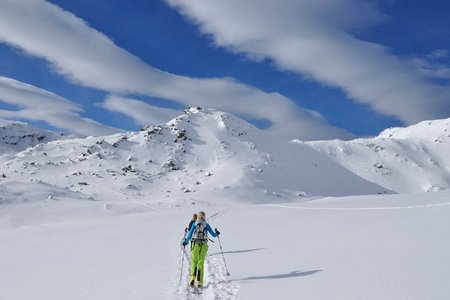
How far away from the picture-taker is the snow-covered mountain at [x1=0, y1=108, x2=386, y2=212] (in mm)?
97000

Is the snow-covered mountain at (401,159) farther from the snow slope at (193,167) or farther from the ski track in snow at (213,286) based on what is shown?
the ski track in snow at (213,286)

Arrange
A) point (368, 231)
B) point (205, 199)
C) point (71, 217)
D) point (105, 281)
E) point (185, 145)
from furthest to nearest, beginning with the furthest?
point (185, 145) → point (205, 199) → point (71, 217) → point (368, 231) → point (105, 281)

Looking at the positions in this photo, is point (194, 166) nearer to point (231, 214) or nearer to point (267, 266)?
point (231, 214)

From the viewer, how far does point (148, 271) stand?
1459cm

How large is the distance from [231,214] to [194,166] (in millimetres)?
75618

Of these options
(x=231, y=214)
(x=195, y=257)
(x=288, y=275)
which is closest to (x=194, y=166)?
(x=231, y=214)

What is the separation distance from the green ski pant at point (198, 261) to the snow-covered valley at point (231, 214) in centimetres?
44

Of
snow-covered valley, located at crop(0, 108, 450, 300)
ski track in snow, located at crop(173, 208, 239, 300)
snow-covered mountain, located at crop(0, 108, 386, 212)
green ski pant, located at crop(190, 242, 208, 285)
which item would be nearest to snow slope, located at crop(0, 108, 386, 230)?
snow-covered mountain, located at crop(0, 108, 386, 212)

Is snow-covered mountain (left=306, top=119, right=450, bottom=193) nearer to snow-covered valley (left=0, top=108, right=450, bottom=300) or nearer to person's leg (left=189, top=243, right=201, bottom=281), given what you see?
snow-covered valley (left=0, top=108, right=450, bottom=300)

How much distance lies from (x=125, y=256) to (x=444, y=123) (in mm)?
184790

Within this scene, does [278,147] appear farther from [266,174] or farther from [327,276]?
[327,276]

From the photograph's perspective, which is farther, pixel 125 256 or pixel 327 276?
pixel 125 256

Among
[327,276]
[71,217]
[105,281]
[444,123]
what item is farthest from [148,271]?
[444,123]

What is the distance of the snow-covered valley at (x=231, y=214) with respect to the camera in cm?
1204
